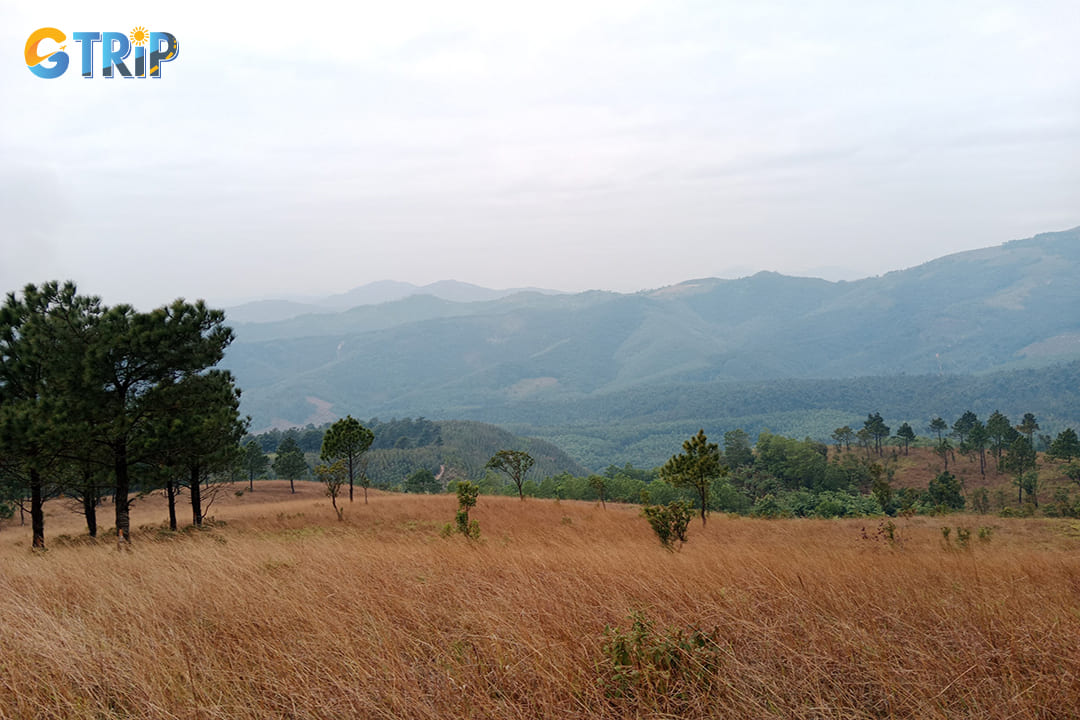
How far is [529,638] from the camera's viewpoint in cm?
391

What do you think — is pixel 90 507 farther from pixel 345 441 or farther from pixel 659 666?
pixel 659 666

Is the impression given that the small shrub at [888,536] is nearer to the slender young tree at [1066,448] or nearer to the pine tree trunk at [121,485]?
the pine tree trunk at [121,485]

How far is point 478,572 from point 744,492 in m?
80.6

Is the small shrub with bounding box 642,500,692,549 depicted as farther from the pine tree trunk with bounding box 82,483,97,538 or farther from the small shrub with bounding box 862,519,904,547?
the pine tree trunk with bounding box 82,483,97,538

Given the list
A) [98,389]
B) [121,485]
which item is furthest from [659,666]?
[121,485]

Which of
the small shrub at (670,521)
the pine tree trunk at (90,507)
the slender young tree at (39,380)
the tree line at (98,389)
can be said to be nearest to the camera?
the small shrub at (670,521)

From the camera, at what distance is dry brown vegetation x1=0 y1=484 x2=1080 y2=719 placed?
3.19m

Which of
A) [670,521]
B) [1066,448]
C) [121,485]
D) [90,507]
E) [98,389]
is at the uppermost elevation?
[98,389]

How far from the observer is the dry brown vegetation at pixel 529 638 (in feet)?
10.5

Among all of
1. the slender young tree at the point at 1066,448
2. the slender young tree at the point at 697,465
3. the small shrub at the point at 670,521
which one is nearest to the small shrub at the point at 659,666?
the small shrub at the point at 670,521

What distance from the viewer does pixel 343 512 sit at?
2664cm

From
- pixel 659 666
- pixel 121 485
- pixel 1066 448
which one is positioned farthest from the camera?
pixel 1066 448

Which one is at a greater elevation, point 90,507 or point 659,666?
point 659,666

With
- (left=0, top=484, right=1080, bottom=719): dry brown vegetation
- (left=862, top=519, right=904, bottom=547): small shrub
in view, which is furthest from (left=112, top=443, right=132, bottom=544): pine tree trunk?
(left=862, top=519, right=904, bottom=547): small shrub
